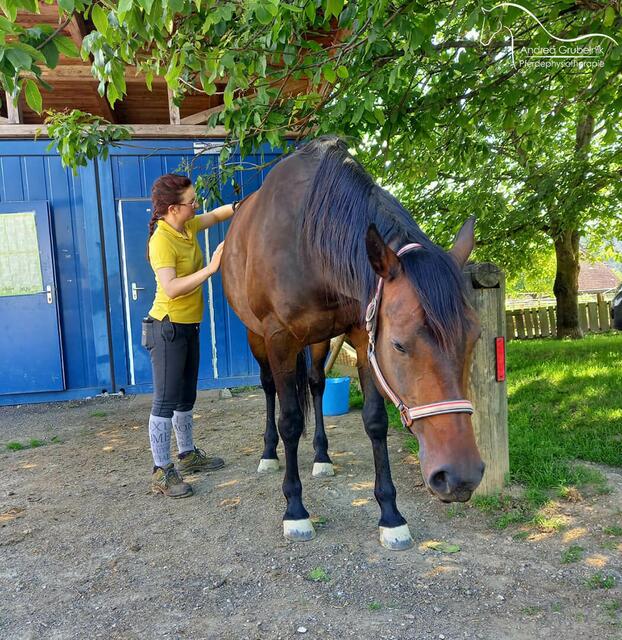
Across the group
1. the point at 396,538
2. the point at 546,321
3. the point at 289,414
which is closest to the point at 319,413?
the point at 289,414

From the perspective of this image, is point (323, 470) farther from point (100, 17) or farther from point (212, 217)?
point (100, 17)

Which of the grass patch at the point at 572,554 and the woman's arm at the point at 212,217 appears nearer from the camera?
the grass patch at the point at 572,554

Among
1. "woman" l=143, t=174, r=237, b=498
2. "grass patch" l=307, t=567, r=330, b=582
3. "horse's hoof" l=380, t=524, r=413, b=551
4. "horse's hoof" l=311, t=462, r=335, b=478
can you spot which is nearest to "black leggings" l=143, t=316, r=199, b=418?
"woman" l=143, t=174, r=237, b=498

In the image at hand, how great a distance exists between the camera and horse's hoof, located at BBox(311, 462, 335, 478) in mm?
3322

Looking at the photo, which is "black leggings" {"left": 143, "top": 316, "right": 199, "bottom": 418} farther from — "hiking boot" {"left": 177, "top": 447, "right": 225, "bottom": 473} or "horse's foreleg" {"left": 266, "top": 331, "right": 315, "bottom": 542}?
"horse's foreleg" {"left": 266, "top": 331, "right": 315, "bottom": 542}

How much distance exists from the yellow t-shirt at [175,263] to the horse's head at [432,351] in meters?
1.71

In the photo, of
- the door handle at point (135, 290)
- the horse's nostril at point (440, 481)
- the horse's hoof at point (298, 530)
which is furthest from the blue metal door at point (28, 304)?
the horse's nostril at point (440, 481)

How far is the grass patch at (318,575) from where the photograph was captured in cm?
214

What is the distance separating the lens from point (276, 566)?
7.46 feet

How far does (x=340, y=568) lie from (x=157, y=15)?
7.86 feet

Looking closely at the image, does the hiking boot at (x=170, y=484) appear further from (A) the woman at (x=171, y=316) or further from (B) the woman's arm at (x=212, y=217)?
(B) the woman's arm at (x=212, y=217)

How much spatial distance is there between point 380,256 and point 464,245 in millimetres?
497

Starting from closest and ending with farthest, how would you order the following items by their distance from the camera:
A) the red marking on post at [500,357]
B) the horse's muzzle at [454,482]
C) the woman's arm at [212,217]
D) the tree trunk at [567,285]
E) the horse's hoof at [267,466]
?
the horse's muzzle at [454,482] → the red marking on post at [500,357] → the horse's hoof at [267,466] → the woman's arm at [212,217] → the tree trunk at [567,285]

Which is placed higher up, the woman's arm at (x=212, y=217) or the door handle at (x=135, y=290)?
the woman's arm at (x=212, y=217)
